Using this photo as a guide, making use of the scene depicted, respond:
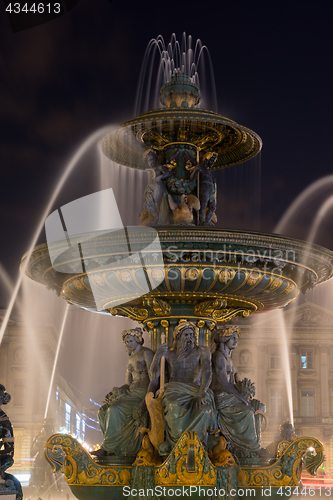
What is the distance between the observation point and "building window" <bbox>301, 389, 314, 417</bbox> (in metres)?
57.0

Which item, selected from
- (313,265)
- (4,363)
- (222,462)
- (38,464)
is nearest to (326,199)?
(38,464)

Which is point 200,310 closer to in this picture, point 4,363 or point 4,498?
point 4,498

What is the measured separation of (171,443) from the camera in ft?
21.8

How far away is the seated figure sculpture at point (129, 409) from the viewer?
281 inches

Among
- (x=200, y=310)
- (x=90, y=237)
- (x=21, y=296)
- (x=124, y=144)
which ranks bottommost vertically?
(x=200, y=310)

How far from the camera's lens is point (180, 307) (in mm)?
7512

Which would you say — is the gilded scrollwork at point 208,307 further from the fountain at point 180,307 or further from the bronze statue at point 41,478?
the bronze statue at point 41,478

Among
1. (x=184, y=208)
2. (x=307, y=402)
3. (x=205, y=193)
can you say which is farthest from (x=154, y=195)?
(x=307, y=402)

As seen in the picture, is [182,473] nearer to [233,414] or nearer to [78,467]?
[233,414]

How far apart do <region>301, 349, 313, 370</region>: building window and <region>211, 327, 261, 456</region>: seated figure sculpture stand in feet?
170

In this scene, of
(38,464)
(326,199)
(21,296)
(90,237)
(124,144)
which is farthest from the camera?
(21,296)

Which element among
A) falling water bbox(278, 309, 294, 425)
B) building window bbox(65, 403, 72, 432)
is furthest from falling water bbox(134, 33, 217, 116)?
building window bbox(65, 403, 72, 432)

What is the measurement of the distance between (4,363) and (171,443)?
5516 centimetres

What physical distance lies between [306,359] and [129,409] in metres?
52.6
